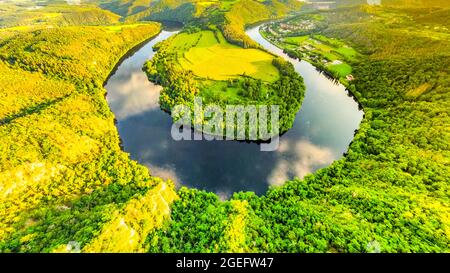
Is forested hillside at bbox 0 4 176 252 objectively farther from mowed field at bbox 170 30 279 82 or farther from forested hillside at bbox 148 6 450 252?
mowed field at bbox 170 30 279 82

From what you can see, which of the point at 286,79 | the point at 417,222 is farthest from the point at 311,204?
the point at 286,79

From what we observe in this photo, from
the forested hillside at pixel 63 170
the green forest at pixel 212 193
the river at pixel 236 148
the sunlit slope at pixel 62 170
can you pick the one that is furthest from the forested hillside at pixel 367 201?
the sunlit slope at pixel 62 170

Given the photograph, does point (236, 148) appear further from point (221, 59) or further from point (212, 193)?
point (221, 59)

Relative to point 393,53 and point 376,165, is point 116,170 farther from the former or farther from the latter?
point 393,53

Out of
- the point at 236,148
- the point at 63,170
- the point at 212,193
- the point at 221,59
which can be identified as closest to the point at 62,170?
the point at 63,170

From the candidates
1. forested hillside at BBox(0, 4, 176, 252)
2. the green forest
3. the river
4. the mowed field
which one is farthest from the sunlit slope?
the mowed field

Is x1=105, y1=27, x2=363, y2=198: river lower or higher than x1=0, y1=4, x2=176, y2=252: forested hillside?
lower
